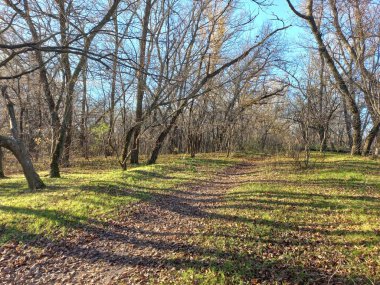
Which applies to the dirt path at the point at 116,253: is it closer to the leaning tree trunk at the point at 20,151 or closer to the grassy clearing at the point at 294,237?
the grassy clearing at the point at 294,237

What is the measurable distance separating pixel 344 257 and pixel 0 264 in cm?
565

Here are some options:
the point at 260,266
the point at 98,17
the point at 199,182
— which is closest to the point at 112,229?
the point at 260,266

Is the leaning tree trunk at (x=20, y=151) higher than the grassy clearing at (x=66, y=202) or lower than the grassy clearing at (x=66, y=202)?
higher

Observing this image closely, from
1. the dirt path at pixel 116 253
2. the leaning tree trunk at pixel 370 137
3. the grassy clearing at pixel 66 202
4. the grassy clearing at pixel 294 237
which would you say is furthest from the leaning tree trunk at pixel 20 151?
the leaning tree trunk at pixel 370 137

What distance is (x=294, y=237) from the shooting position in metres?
5.99

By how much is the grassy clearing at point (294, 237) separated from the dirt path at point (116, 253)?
A: 0.36m

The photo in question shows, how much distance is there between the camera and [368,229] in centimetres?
597

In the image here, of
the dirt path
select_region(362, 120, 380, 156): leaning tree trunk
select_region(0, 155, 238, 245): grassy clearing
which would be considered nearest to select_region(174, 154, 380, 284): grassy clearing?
the dirt path

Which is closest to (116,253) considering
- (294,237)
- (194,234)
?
(194,234)

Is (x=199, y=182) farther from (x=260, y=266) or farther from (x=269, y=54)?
(x=269, y=54)

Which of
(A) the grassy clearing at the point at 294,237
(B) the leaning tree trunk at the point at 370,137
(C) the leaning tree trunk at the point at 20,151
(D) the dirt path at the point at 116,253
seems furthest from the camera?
(B) the leaning tree trunk at the point at 370,137

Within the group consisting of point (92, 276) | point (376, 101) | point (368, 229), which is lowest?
point (92, 276)

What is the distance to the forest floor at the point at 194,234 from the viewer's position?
15.8 ft

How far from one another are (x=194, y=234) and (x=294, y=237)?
1.96 metres
